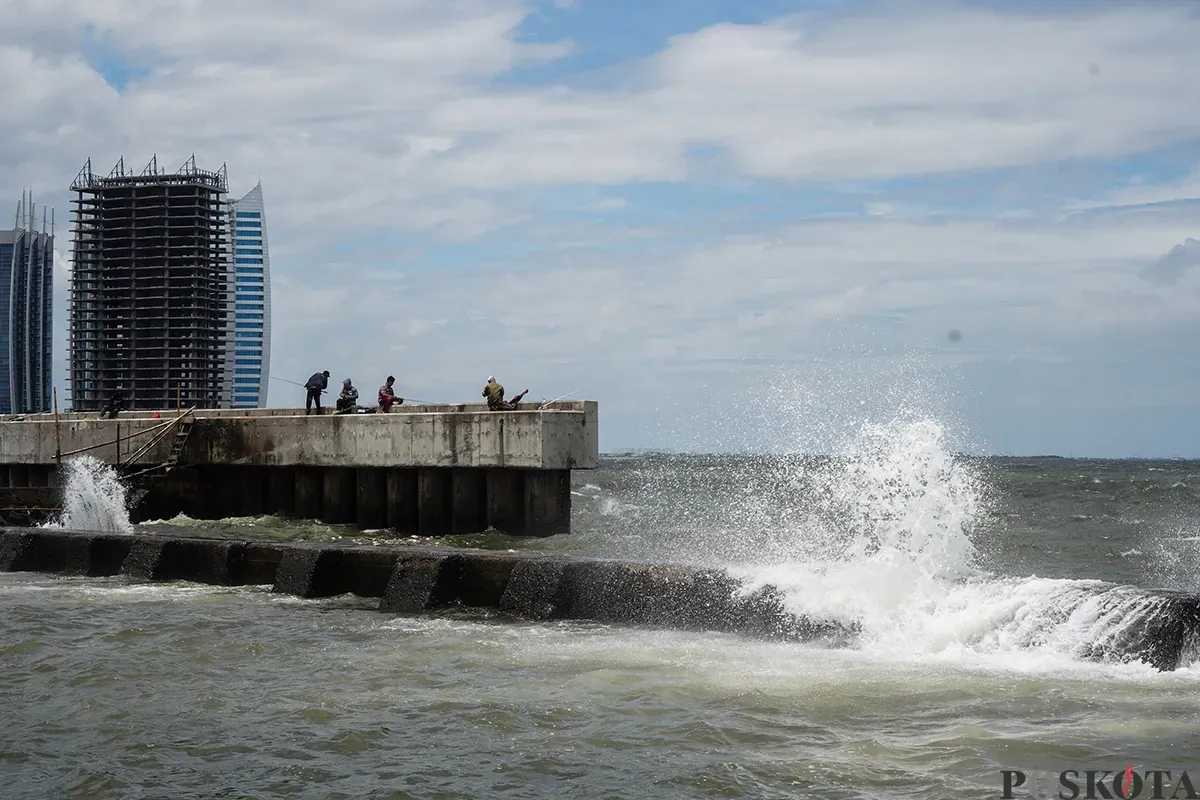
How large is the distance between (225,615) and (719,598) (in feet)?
15.8

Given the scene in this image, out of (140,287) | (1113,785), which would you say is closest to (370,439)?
(1113,785)

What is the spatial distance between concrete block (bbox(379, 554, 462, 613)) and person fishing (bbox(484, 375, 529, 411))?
8.41m

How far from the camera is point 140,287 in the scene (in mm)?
112250

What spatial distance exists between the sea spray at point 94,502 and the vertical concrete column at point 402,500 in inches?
166

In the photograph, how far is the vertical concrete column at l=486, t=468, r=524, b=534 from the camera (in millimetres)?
20297

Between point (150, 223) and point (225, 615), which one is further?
point (150, 223)

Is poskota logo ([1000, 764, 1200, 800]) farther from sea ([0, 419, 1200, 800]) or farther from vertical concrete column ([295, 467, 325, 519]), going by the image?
vertical concrete column ([295, 467, 325, 519])

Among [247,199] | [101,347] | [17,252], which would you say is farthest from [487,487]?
[17,252]

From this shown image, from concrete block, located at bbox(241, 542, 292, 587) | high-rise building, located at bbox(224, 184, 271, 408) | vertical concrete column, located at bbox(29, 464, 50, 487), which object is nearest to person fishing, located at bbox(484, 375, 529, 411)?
concrete block, located at bbox(241, 542, 292, 587)

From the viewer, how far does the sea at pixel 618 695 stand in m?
6.61

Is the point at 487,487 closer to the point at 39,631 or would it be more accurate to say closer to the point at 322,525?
the point at 322,525

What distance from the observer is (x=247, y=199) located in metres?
147

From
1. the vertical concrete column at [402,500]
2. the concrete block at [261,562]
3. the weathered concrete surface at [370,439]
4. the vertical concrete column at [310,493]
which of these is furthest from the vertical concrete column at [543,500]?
the concrete block at [261,562]

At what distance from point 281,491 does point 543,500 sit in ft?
19.6
